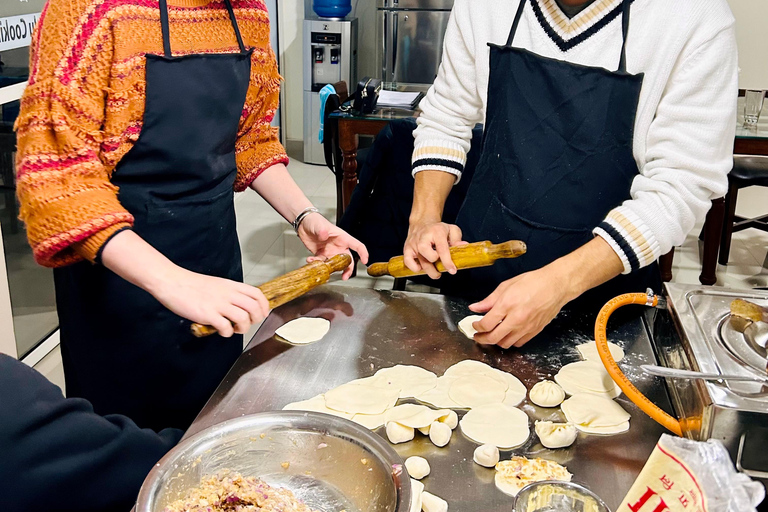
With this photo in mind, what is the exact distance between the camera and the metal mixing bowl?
0.85m

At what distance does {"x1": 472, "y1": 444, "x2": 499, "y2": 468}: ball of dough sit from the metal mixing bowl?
7.2 inches

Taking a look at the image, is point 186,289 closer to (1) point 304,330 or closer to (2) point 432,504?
(1) point 304,330

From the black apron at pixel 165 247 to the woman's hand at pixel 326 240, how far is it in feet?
0.61

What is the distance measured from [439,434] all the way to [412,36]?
4.54 m

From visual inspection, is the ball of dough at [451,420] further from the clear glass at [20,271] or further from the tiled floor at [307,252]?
the tiled floor at [307,252]

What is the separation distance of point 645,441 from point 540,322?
11.5 inches

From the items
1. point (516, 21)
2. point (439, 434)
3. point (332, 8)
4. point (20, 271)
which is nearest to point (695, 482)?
point (439, 434)

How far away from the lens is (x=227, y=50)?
1.35 metres

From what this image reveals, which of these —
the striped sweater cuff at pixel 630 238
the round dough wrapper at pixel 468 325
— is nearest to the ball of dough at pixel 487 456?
the round dough wrapper at pixel 468 325

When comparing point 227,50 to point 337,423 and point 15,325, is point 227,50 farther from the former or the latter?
point 15,325

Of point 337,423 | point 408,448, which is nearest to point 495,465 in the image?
point 408,448

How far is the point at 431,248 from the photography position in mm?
1403

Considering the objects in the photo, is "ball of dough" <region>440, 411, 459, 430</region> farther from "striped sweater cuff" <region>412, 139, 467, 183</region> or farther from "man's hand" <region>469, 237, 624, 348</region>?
"striped sweater cuff" <region>412, 139, 467, 183</region>

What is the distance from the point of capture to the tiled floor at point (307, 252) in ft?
12.3
